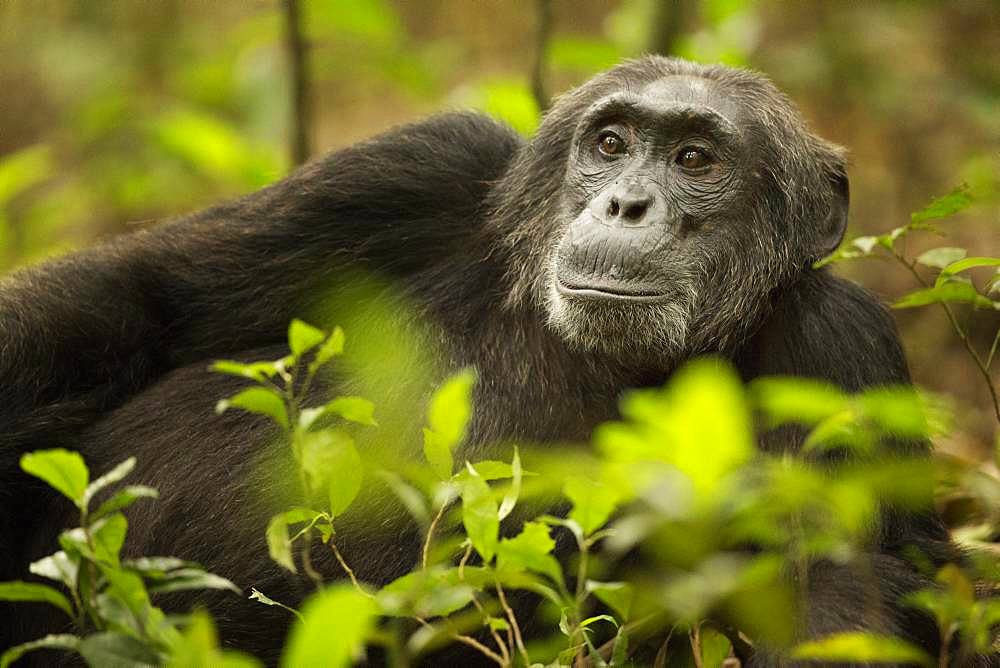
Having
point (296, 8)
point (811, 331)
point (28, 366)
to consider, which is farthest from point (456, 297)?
point (296, 8)

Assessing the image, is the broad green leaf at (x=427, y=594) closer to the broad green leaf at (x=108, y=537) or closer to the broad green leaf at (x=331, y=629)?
the broad green leaf at (x=331, y=629)

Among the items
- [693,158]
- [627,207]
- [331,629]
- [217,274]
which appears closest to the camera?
[331,629]

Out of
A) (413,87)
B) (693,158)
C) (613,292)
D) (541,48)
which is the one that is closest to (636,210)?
(613,292)

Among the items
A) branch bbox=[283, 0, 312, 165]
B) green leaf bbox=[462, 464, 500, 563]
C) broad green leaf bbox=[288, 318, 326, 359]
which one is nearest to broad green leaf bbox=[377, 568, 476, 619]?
green leaf bbox=[462, 464, 500, 563]

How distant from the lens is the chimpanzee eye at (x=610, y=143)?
4.77 meters

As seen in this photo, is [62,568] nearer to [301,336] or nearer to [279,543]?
[279,543]

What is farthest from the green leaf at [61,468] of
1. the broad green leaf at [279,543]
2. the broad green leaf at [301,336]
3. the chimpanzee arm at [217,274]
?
the chimpanzee arm at [217,274]

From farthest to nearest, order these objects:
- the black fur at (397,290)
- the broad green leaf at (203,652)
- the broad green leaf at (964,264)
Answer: the black fur at (397,290), the broad green leaf at (964,264), the broad green leaf at (203,652)

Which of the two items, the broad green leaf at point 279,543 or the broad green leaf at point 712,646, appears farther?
the broad green leaf at point 712,646

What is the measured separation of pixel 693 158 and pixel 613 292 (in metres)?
0.71

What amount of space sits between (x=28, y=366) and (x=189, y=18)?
10048mm

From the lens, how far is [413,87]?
358 inches

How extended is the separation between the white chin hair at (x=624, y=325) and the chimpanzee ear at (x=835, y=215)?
77 cm

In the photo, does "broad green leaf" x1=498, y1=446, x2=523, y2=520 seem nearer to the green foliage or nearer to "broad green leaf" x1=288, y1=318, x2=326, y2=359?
"broad green leaf" x1=288, y1=318, x2=326, y2=359
